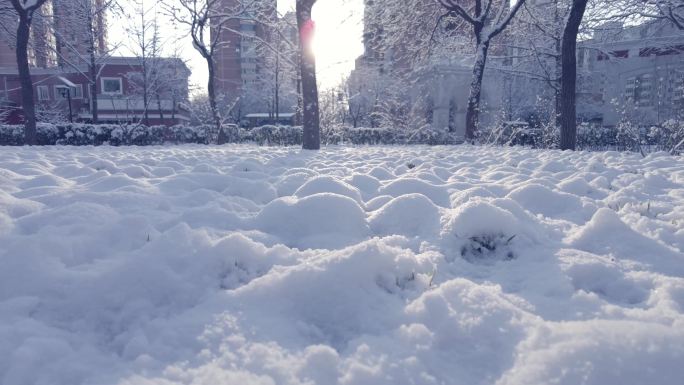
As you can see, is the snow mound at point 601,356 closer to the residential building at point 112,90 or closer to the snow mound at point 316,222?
the snow mound at point 316,222

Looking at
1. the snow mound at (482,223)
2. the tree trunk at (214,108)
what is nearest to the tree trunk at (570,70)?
the snow mound at (482,223)

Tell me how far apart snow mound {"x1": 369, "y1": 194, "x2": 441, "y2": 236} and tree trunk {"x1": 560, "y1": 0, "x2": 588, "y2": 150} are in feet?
23.6

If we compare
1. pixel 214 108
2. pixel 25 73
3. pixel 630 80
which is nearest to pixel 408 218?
pixel 25 73

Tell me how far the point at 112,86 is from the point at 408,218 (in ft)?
128

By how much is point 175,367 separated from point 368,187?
262 centimetres

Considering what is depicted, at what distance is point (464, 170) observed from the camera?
470cm

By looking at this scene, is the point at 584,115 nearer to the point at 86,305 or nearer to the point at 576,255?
the point at 576,255

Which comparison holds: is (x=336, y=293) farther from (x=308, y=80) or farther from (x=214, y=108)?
(x=214, y=108)

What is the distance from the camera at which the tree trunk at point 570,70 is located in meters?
7.90

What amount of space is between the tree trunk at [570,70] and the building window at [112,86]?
3562 cm

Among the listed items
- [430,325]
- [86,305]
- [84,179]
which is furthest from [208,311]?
[84,179]

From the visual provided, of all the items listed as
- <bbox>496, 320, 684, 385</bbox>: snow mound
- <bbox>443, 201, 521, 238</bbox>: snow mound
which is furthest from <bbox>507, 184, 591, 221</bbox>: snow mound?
<bbox>496, 320, 684, 385</bbox>: snow mound

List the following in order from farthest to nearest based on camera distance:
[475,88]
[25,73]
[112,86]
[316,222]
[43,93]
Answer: [43,93] → [112,86] → [475,88] → [25,73] → [316,222]

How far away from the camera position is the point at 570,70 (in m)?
8.05
